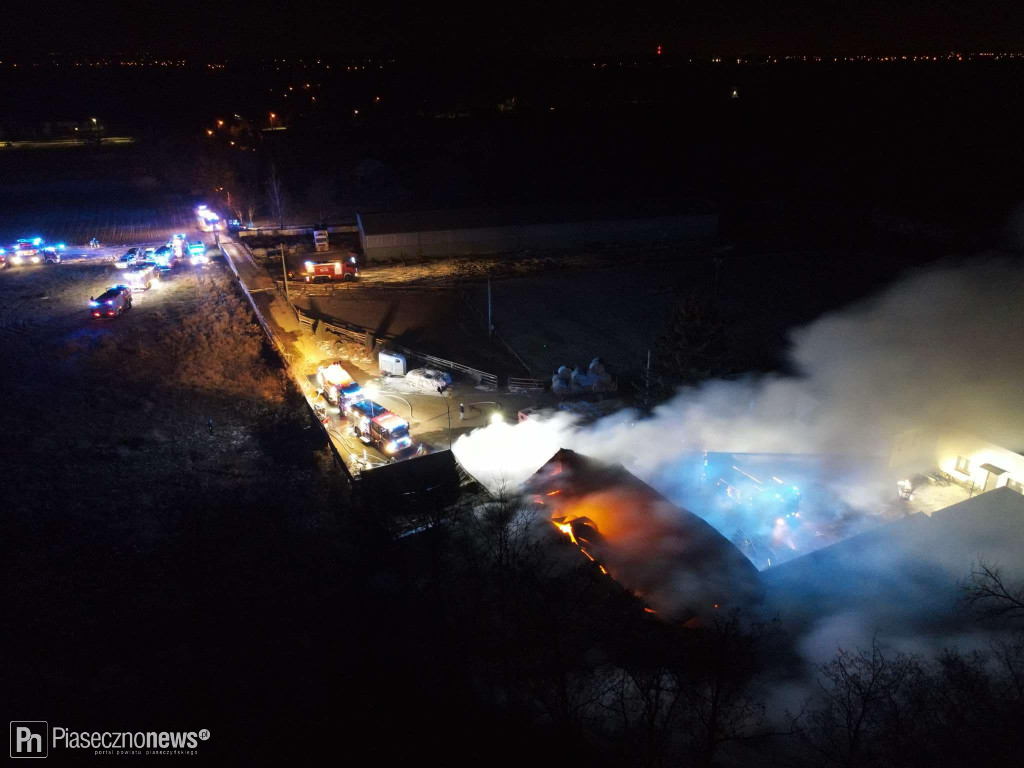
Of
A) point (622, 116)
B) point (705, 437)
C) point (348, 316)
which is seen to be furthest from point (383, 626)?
point (622, 116)

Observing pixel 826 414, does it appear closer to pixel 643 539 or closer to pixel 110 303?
pixel 643 539

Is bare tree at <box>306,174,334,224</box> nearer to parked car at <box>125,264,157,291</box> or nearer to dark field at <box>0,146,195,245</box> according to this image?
dark field at <box>0,146,195,245</box>

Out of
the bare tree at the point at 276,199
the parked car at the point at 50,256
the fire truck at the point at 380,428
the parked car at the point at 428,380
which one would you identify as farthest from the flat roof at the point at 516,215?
the fire truck at the point at 380,428

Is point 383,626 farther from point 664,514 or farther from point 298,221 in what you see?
point 298,221

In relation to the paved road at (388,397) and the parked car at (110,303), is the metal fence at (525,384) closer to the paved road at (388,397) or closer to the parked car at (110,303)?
the paved road at (388,397)

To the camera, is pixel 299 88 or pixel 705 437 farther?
pixel 299 88

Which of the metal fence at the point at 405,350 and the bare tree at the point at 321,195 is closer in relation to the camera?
the metal fence at the point at 405,350

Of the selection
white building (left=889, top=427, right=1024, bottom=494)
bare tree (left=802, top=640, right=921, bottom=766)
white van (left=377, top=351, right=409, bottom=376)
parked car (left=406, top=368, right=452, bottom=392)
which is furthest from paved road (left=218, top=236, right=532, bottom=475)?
white building (left=889, top=427, right=1024, bottom=494)

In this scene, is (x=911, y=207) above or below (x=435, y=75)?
below
